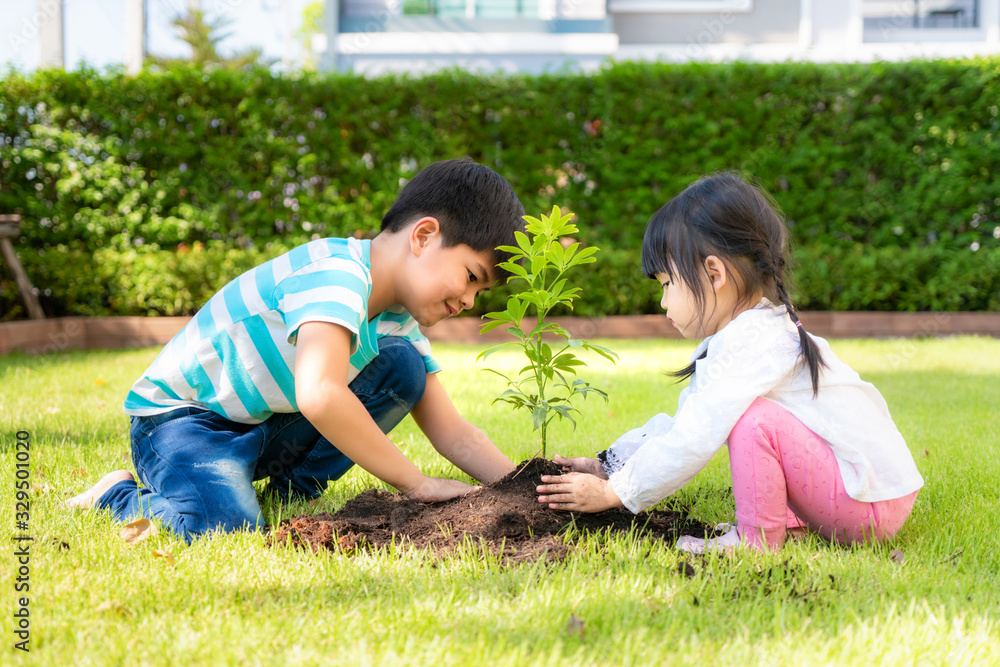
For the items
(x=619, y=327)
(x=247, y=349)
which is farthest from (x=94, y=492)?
(x=619, y=327)

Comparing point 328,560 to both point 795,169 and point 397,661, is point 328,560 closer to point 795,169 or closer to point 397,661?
point 397,661

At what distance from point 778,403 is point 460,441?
1.16 metres

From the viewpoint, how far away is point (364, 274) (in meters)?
2.13

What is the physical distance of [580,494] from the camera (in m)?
2.04

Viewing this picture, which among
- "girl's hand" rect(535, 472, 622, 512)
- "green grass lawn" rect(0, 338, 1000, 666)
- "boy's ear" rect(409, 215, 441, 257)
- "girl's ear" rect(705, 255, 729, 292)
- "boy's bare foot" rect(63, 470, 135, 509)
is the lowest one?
"boy's bare foot" rect(63, 470, 135, 509)

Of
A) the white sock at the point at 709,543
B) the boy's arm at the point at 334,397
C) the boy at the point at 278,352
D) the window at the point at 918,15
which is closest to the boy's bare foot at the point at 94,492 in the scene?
the boy at the point at 278,352

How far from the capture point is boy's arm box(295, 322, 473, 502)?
6.21 ft

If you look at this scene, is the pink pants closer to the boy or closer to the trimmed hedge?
the boy

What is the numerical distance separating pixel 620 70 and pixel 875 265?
3.48 meters

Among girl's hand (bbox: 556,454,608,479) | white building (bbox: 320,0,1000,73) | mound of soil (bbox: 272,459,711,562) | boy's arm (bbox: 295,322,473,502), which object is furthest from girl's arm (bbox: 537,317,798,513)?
white building (bbox: 320,0,1000,73)

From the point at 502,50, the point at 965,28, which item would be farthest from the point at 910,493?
the point at 965,28

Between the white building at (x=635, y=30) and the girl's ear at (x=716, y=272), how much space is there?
1189cm

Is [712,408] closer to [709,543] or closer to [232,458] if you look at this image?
[709,543]

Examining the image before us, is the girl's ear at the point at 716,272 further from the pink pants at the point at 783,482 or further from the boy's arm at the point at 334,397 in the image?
the boy's arm at the point at 334,397
